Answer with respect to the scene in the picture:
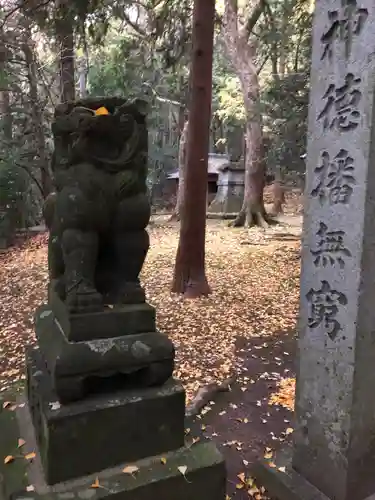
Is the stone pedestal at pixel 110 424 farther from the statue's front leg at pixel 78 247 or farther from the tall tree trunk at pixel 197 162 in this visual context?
the tall tree trunk at pixel 197 162

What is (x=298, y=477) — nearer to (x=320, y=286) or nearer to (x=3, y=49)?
(x=320, y=286)

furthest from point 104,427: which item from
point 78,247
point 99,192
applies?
point 99,192

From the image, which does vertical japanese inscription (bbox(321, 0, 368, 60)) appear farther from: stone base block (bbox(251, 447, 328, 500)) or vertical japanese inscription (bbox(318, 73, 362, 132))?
stone base block (bbox(251, 447, 328, 500))

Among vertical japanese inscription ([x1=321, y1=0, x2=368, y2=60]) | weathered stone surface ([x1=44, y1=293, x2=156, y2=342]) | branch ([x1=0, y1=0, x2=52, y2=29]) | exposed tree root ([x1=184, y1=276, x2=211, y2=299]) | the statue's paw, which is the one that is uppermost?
branch ([x1=0, y1=0, x2=52, y2=29])

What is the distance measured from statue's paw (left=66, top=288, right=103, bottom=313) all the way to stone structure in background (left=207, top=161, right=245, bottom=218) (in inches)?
626

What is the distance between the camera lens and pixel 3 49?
845cm

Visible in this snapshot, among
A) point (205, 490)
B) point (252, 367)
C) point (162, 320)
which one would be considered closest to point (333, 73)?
point (205, 490)

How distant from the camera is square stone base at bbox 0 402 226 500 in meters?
2.03

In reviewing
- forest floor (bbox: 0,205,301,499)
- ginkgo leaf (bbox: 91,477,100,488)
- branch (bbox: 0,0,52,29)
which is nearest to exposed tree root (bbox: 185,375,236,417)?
forest floor (bbox: 0,205,301,499)

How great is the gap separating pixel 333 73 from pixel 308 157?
1.46 ft

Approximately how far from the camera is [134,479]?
2.11 metres

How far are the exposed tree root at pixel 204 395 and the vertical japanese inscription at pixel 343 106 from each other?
8.08 feet

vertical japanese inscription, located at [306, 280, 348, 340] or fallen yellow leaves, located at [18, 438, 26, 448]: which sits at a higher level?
vertical japanese inscription, located at [306, 280, 348, 340]

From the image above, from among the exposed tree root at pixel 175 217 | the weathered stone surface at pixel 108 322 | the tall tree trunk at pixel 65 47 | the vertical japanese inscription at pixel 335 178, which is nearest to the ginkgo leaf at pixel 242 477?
the weathered stone surface at pixel 108 322
